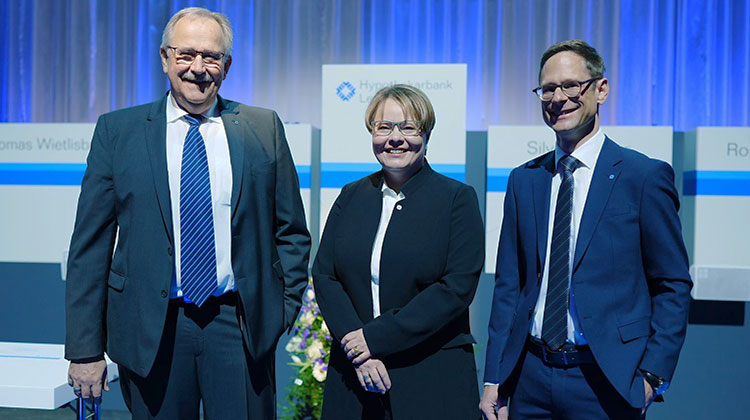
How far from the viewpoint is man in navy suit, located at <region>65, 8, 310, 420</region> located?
1.77m

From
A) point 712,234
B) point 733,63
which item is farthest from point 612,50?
point 712,234

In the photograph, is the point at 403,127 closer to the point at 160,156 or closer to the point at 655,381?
the point at 160,156

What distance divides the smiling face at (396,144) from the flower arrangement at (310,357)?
5.15 ft

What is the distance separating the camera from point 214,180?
6.05ft

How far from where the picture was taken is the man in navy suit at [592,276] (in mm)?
1662

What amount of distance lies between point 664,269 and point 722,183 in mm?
2127

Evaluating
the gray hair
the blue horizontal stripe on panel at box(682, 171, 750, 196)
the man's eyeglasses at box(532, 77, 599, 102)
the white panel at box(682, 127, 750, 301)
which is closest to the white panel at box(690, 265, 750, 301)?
the white panel at box(682, 127, 750, 301)

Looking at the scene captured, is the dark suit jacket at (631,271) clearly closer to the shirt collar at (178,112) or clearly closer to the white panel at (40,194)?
the shirt collar at (178,112)

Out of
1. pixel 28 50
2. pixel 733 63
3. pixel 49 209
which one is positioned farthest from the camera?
pixel 28 50

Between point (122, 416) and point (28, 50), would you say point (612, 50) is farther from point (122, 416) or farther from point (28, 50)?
point (28, 50)

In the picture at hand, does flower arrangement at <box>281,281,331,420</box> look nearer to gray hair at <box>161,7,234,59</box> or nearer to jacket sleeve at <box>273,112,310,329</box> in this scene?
jacket sleeve at <box>273,112,310,329</box>

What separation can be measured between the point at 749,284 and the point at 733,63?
181 centimetres

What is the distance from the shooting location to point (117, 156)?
5.97ft

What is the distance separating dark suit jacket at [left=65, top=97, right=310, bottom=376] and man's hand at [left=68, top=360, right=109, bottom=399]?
0.04m
